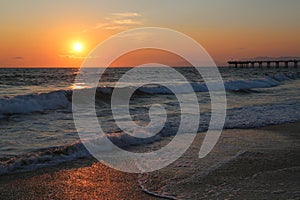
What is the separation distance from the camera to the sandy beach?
5.09 meters

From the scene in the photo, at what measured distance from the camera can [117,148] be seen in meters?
8.43

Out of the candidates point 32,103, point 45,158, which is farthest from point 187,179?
point 32,103

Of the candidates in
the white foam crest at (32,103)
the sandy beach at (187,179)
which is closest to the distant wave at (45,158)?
the sandy beach at (187,179)

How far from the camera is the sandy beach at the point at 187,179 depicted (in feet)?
16.7

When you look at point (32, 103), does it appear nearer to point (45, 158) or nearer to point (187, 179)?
point (45, 158)

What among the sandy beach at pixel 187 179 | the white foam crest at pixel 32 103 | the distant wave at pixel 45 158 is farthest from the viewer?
the white foam crest at pixel 32 103

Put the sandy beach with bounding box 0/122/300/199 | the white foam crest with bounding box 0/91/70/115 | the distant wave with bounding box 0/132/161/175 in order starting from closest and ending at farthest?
the sandy beach with bounding box 0/122/300/199
the distant wave with bounding box 0/132/161/175
the white foam crest with bounding box 0/91/70/115

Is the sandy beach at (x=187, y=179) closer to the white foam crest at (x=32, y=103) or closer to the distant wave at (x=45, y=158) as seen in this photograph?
Answer: the distant wave at (x=45, y=158)

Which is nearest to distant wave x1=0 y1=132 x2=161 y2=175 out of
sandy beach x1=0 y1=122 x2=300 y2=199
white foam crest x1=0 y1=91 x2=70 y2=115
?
sandy beach x1=0 y1=122 x2=300 y2=199

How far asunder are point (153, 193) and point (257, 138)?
510 cm

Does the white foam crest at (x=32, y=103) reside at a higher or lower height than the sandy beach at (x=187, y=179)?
lower

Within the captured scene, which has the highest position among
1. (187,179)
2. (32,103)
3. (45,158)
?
(187,179)

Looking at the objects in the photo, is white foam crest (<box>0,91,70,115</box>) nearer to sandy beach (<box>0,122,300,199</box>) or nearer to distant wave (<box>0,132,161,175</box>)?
distant wave (<box>0,132,161,175</box>)

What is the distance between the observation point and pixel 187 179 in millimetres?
5820
